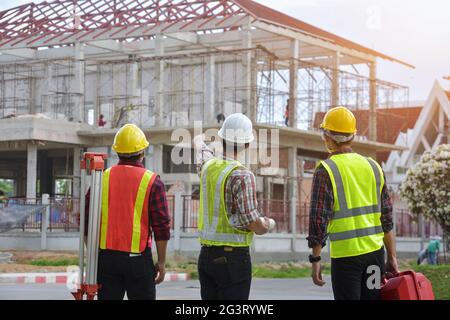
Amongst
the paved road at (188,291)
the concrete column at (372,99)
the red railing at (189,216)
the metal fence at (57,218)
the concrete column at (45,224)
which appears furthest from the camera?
the concrete column at (372,99)

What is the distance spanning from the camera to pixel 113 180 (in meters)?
6.09

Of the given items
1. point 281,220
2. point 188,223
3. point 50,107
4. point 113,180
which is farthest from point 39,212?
point 113,180

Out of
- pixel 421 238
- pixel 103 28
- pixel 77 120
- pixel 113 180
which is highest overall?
pixel 103 28

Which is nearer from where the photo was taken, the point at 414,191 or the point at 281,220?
the point at 414,191

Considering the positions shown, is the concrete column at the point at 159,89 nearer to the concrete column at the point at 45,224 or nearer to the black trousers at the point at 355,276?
the concrete column at the point at 45,224

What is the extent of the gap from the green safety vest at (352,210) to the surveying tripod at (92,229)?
1392mm

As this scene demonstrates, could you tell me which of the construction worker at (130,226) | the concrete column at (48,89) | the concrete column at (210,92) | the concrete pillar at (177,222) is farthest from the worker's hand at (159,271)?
the concrete column at (48,89)

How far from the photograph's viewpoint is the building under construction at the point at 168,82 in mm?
32125

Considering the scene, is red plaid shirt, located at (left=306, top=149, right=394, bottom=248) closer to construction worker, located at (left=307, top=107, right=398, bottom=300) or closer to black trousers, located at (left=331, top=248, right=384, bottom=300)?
construction worker, located at (left=307, top=107, right=398, bottom=300)

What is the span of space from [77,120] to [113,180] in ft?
95.3

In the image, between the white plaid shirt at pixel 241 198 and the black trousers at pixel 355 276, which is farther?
the white plaid shirt at pixel 241 198

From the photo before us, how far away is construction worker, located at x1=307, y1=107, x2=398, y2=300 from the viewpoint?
5.62 metres

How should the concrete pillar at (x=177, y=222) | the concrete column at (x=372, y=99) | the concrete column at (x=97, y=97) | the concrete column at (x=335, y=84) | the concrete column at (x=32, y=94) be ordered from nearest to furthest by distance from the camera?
1. the concrete pillar at (x=177, y=222)
2. the concrete column at (x=335, y=84)
3. the concrete column at (x=97, y=97)
4. the concrete column at (x=372, y=99)
5. the concrete column at (x=32, y=94)

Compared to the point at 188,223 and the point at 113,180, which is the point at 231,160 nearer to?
the point at 113,180
